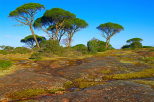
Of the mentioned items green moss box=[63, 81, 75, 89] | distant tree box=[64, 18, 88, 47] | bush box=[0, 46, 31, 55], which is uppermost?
distant tree box=[64, 18, 88, 47]

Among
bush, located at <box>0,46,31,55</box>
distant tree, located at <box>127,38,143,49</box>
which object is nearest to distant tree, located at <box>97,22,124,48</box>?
distant tree, located at <box>127,38,143,49</box>

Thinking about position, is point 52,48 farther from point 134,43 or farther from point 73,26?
point 134,43

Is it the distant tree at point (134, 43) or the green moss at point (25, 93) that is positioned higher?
the distant tree at point (134, 43)

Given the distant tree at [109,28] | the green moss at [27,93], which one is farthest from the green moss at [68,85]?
the distant tree at [109,28]

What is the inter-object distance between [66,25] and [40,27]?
437 inches

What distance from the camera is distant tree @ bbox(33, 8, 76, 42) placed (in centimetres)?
6234

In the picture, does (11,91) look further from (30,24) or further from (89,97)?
(30,24)

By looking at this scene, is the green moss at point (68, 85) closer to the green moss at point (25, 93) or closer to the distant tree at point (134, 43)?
the green moss at point (25, 93)

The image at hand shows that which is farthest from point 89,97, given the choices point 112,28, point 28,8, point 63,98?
point 112,28

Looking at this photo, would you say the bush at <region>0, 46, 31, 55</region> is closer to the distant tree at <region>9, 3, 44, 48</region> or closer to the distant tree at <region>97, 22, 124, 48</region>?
the distant tree at <region>9, 3, 44, 48</region>

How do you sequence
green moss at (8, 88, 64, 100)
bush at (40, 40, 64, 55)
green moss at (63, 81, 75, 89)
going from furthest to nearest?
bush at (40, 40, 64, 55)
green moss at (63, 81, 75, 89)
green moss at (8, 88, 64, 100)

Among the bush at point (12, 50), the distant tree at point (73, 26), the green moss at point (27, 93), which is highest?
the distant tree at point (73, 26)

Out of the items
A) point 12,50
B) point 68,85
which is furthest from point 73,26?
point 68,85

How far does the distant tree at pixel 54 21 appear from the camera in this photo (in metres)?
62.3
